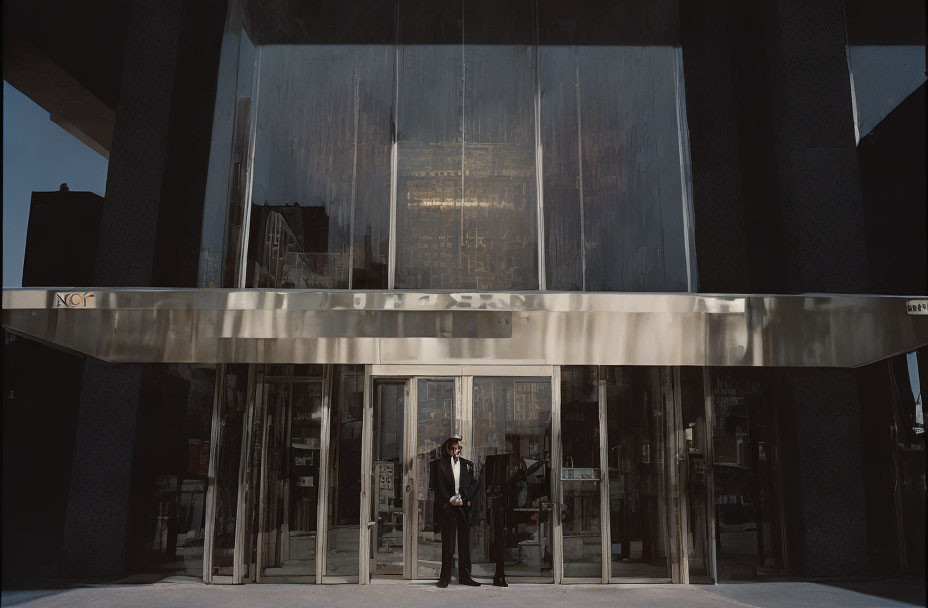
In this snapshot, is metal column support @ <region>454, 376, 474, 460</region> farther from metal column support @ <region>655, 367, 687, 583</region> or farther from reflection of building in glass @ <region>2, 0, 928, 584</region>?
metal column support @ <region>655, 367, 687, 583</region>

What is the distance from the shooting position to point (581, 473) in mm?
8758

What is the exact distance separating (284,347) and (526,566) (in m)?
3.85

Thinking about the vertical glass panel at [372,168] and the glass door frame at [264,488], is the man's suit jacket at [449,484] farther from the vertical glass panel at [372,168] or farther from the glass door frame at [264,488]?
the vertical glass panel at [372,168]

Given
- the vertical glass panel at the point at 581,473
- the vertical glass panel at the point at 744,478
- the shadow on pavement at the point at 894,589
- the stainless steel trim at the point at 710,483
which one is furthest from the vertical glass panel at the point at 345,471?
the shadow on pavement at the point at 894,589

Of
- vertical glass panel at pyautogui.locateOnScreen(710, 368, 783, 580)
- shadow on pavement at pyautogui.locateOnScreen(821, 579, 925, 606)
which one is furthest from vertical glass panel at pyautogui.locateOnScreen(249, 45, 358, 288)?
shadow on pavement at pyautogui.locateOnScreen(821, 579, 925, 606)

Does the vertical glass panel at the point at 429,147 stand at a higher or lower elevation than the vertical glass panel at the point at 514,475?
higher

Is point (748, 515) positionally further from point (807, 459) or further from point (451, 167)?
point (451, 167)

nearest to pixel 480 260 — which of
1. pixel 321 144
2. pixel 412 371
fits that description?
pixel 412 371

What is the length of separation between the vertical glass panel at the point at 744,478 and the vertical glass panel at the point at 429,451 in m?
3.30

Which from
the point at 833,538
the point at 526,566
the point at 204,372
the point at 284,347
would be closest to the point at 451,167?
the point at 284,347

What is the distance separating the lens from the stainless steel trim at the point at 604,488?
28.3 ft

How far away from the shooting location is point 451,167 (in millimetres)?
9398

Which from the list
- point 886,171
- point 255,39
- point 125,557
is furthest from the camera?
point 255,39

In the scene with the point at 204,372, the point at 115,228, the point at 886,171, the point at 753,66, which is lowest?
the point at 204,372
